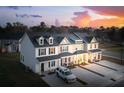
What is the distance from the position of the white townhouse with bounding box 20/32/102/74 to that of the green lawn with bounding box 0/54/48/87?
0.10 metres

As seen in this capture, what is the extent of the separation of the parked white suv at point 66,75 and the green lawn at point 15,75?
0.29 metres

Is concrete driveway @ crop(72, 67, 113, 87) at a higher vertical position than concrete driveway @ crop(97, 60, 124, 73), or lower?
lower

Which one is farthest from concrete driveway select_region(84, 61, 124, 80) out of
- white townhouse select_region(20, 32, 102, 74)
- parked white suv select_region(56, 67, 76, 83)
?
parked white suv select_region(56, 67, 76, 83)

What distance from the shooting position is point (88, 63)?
316 cm

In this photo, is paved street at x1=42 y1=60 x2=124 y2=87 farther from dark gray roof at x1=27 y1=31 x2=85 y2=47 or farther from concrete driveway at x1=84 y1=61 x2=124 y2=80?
dark gray roof at x1=27 y1=31 x2=85 y2=47

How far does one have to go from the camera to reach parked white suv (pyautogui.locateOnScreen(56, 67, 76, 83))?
2949 millimetres

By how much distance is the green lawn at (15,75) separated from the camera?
9.72 ft

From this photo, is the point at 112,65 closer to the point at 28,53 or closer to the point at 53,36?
the point at 53,36

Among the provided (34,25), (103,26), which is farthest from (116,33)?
(34,25)

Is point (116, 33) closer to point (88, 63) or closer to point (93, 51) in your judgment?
point (93, 51)

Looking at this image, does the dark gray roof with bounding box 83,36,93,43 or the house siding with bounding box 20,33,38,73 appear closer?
the house siding with bounding box 20,33,38,73

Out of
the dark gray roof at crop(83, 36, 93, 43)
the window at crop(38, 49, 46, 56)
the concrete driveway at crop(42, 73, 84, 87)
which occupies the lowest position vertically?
the concrete driveway at crop(42, 73, 84, 87)

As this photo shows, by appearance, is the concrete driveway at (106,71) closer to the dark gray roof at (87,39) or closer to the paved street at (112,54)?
the paved street at (112,54)
